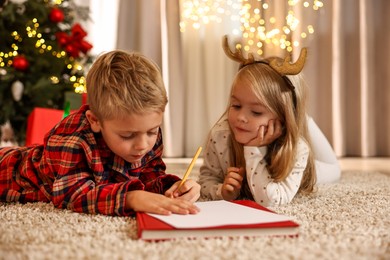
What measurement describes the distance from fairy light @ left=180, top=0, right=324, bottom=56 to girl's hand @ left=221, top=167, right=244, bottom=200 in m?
2.04

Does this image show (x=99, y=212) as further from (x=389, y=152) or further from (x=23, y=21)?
(x=389, y=152)

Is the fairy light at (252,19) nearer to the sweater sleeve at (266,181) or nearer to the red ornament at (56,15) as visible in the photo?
the red ornament at (56,15)

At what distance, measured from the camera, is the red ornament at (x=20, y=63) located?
8.36 feet

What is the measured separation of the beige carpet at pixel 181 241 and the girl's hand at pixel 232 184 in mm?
127

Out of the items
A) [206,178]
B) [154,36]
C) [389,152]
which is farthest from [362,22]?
[206,178]

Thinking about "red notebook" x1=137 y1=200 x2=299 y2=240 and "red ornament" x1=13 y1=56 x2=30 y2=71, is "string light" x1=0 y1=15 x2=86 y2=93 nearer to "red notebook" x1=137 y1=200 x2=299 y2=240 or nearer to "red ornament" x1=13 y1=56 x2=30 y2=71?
"red ornament" x1=13 y1=56 x2=30 y2=71

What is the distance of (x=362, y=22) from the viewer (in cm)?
323

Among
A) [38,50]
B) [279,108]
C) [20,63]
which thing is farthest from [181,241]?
[38,50]

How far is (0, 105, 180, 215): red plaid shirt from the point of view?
1.02m

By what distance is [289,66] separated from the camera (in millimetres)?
1253

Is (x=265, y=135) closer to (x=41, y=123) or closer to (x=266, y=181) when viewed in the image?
(x=266, y=181)

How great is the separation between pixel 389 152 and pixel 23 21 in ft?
7.73

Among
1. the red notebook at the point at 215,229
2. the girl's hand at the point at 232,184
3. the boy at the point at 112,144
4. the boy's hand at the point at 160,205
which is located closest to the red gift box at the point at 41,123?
the boy at the point at 112,144

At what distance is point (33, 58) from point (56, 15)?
0.26 m
